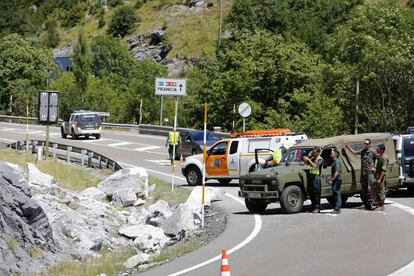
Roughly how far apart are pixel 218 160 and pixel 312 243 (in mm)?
13807

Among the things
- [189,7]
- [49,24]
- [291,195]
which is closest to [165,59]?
[189,7]

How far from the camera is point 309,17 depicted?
92250 mm

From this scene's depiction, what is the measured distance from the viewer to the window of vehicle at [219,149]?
2783 centimetres

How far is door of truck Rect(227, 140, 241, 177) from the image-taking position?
27281 millimetres

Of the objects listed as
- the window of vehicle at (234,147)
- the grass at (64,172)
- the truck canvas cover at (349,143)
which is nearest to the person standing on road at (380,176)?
the truck canvas cover at (349,143)

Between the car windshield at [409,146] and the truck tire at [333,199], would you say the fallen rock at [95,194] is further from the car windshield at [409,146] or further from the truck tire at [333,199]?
the car windshield at [409,146]

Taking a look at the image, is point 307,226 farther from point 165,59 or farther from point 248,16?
point 165,59

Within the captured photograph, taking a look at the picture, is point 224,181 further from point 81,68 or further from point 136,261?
point 81,68

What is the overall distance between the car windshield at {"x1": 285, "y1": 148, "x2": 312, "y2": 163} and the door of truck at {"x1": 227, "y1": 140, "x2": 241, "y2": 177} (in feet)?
24.6

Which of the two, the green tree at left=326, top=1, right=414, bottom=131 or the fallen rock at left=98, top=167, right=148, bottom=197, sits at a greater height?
the green tree at left=326, top=1, right=414, bottom=131

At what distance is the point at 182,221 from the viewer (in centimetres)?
1853

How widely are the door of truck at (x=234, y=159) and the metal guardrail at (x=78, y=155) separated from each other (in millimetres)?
6688

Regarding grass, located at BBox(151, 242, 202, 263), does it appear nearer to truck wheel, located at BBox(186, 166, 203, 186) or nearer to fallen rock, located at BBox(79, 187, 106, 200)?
fallen rock, located at BBox(79, 187, 106, 200)

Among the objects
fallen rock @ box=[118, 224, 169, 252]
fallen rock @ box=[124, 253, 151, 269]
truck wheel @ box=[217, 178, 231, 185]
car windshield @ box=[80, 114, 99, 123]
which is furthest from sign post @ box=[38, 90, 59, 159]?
fallen rock @ box=[124, 253, 151, 269]
